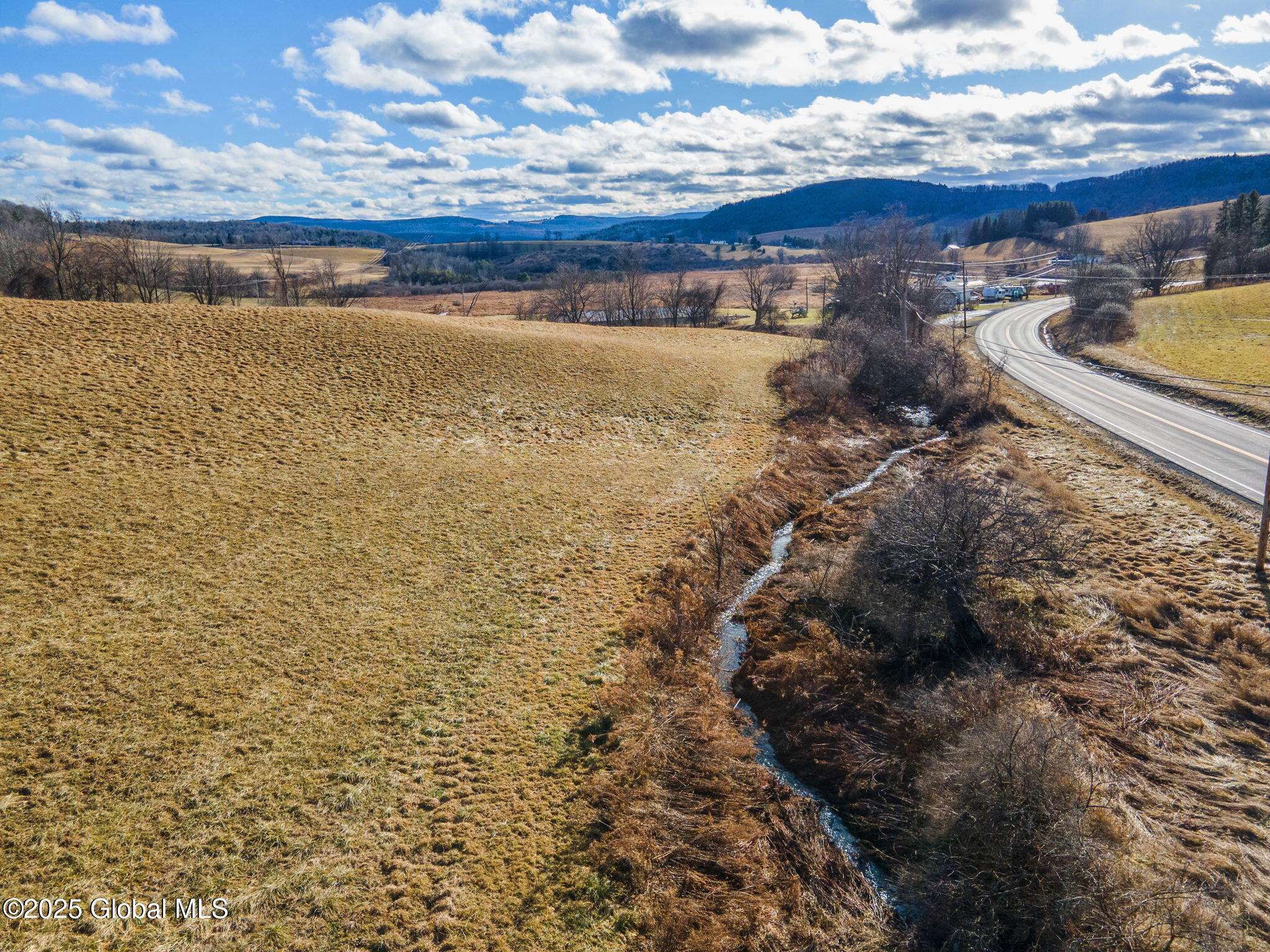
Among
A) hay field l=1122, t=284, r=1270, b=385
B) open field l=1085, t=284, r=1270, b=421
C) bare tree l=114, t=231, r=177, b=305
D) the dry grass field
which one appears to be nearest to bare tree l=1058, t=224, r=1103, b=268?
hay field l=1122, t=284, r=1270, b=385

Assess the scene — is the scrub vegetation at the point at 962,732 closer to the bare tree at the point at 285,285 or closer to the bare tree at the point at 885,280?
the bare tree at the point at 885,280

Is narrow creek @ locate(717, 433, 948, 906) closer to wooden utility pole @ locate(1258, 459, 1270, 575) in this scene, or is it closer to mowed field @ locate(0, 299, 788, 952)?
mowed field @ locate(0, 299, 788, 952)

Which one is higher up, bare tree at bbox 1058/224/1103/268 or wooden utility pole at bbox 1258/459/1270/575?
bare tree at bbox 1058/224/1103/268

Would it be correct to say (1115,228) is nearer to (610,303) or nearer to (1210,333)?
(1210,333)

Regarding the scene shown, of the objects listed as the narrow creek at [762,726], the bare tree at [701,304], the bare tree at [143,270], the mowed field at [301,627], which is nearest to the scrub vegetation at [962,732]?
the narrow creek at [762,726]

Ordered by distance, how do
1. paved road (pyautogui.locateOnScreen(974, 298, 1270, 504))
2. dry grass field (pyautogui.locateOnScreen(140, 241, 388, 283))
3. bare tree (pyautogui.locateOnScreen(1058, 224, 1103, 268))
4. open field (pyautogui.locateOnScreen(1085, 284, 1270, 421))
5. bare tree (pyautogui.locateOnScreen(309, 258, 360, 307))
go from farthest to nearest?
dry grass field (pyautogui.locateOnScreen(140, 241, 388, 283)), bare tree (pyautogui.locateOnScreen(1058, 224, 1103, 268)), bare tree (pyautogui.locateOnScreen(309, 258, 360, 307)), open field (pyautogui.locateOnScreen(1085, 284, 1270, 421)), paved road (pyautogui.locateOnScreen(974, 298, 1270, 504))

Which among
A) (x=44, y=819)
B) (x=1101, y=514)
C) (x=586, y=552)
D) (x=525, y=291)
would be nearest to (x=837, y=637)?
(x=586, y=552)

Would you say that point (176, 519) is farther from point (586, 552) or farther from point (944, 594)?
point (944, 594)
